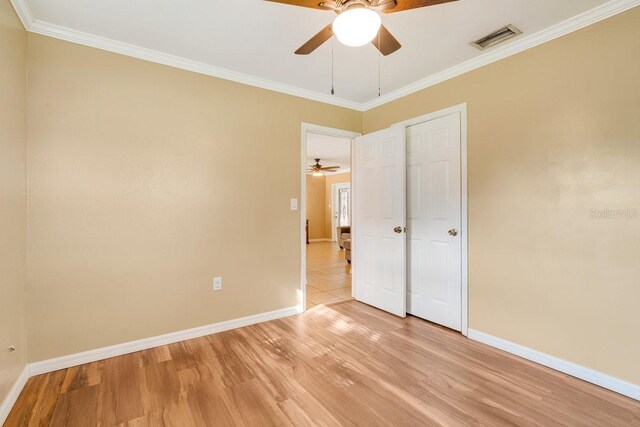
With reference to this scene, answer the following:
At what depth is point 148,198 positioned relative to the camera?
257 centimetres

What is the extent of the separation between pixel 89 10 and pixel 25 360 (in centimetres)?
245

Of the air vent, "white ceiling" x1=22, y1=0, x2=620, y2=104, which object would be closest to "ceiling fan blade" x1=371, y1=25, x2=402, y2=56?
"white ceiling" x1=22, y1=0, x2=620, y2=104

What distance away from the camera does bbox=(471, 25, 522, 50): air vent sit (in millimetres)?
2230

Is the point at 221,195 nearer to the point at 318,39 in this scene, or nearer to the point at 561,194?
the point at 318,39

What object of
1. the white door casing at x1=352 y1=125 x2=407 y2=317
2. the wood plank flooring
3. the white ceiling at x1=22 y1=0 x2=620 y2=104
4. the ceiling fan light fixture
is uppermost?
the white ceiling at x1=22 y1=0 x2=620 y2=104

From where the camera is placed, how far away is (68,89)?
2.27 metres

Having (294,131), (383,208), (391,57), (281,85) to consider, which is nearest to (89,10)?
(281,85)

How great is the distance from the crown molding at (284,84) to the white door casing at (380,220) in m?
0.64

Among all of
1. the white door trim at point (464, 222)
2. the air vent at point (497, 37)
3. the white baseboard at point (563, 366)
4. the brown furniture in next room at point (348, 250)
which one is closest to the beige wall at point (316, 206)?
the brown furniture in next room at point (348, 250)

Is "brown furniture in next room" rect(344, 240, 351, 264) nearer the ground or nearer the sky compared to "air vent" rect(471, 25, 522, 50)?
nearer the ground

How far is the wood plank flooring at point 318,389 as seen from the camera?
172 cm

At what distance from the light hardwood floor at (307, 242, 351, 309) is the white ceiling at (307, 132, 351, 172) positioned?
2.23 m

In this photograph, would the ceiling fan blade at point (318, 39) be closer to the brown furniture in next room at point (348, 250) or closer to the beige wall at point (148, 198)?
the beige wall at point (148, 198)

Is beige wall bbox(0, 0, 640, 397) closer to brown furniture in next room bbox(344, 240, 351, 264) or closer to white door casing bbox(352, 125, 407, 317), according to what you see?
white door casing bbox(352, 125, 407, 317)
